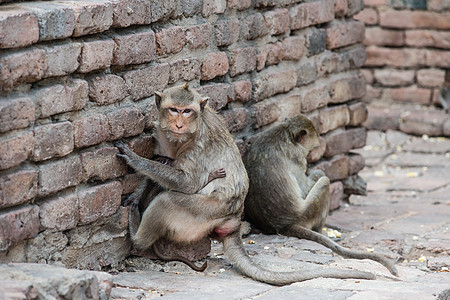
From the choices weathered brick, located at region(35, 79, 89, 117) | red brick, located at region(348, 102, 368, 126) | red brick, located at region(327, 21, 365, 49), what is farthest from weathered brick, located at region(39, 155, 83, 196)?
red brick, located at region(348, 102, 368, 126)

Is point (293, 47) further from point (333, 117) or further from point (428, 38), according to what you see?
point (428, 38)

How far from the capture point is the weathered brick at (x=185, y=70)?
15.7 feet

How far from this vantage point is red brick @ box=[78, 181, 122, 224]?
4.18 meters

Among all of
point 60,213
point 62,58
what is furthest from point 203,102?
point 60,213

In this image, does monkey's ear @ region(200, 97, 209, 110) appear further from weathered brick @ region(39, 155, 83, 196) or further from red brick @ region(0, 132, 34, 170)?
red brick @ region(0, 132, 34, 170)

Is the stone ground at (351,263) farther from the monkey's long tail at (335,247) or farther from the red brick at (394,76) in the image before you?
the red brick at (394,76)

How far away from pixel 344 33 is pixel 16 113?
3614 millimetres

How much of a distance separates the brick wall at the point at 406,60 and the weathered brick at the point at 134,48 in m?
5.55

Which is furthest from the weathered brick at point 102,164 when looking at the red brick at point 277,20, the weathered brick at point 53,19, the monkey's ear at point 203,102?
the red brick at point 277,20

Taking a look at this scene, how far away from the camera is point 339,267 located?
483 cm

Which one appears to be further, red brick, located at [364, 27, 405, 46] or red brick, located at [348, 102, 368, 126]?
red brick, located at [364, 27, 405, 46]

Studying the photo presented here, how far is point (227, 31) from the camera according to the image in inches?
207

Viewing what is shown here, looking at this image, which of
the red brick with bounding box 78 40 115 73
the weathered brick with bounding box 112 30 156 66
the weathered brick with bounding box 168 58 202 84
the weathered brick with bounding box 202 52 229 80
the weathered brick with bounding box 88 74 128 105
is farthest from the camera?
the weathered brick with bounding box 202 52 229 80

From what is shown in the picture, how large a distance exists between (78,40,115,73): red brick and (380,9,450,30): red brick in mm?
6231
